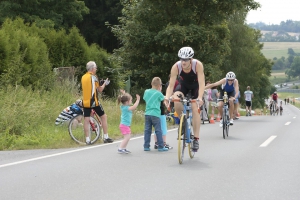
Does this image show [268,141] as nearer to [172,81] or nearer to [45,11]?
[172,81]

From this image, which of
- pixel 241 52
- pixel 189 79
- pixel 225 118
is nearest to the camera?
pixel 189 79

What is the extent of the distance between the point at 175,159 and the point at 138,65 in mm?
23071

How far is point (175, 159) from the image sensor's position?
1040cm

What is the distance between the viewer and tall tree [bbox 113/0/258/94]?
30.6 meters

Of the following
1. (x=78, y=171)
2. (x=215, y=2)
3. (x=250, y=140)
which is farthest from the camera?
(x=215, y=2)

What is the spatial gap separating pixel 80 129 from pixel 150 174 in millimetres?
5437

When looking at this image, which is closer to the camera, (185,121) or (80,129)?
(185,121)

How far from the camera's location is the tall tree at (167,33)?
30.6 meters

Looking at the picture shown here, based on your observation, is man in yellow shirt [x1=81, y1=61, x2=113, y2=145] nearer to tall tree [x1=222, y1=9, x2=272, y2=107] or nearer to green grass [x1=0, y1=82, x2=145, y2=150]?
green grass [x1=0, y1=82, x2=145, y2=150]

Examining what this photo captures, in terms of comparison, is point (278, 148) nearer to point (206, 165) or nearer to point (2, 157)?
point (206, 165)

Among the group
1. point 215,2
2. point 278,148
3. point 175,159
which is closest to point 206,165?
point 175,159

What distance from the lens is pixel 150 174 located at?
865cm

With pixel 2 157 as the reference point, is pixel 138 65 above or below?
above

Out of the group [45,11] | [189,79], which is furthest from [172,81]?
[45,11]
